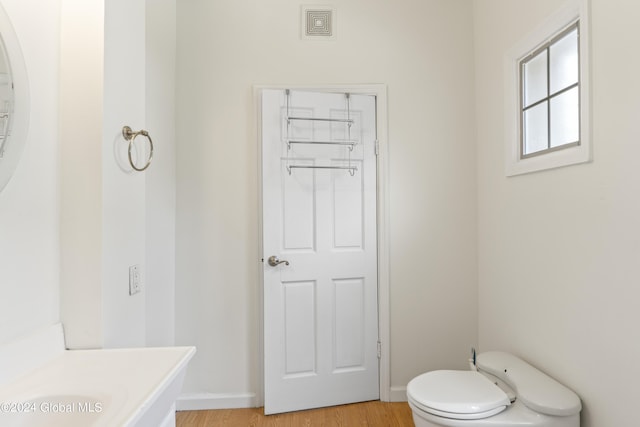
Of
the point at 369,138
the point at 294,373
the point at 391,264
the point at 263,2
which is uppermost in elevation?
the point at 263,2

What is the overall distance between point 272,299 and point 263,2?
1.91 meters

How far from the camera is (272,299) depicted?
2248mm

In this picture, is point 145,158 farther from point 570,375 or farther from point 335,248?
point 570,375

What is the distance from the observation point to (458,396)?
4.88 feet

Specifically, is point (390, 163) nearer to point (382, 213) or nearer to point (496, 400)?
point (382, 213)

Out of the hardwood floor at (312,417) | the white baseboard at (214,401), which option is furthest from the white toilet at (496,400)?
the white baseboard at (214,401)

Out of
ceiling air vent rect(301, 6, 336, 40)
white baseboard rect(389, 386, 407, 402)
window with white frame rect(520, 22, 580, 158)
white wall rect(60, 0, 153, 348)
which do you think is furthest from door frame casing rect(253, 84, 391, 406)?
white wall rect(60, 0, 153, 348)

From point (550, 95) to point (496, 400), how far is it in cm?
145

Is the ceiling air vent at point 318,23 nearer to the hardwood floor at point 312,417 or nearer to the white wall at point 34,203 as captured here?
the white wall at point 34,203

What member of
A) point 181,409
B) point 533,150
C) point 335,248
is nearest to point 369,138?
point 335,248

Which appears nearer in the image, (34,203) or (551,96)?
(34,203)

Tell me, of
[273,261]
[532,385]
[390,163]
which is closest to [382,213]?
[390,163]

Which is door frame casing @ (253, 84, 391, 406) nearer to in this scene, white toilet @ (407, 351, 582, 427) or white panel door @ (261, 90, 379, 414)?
white panel door @ (261, 90, 379, 414)

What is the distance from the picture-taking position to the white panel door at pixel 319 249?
225 centimetres
